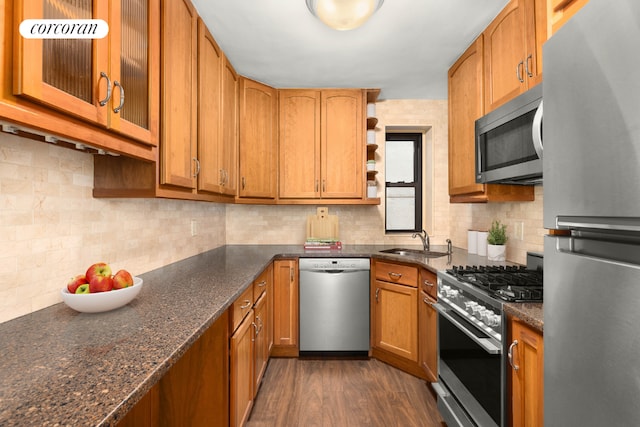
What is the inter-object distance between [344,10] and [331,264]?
1841 mm

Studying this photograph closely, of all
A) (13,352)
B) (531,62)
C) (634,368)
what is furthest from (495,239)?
(13,352)

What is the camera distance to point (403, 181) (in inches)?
139

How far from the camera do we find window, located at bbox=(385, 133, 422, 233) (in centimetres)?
351

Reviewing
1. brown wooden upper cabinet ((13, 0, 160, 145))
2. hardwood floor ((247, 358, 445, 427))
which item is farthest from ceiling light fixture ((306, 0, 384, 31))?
hardwood floor ((247, 358, 445, 427))

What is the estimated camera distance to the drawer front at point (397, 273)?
2.42m

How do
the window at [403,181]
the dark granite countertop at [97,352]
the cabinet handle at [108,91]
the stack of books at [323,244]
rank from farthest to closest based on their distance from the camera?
the window at [403,181]
the stack of books at [323,244]
the cabinet handle at [108,91]
the dark granite countertop at [97,352]

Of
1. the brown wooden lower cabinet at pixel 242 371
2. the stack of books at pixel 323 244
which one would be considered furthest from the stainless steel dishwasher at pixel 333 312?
the brown wooden lower cabinet at pixel 242 371

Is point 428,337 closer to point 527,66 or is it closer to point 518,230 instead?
point 518,230

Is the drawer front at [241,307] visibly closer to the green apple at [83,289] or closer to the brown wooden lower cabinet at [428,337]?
the green apple at [83,289]

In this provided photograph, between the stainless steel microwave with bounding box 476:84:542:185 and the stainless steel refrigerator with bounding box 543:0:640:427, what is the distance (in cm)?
59

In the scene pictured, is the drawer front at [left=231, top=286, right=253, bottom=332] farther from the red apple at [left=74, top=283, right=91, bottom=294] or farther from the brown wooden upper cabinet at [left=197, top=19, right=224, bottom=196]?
the brown wooden upper cabinet at [left=197, top=19, right=224, bottom=196]

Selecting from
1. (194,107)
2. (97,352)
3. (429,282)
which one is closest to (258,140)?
(194,107)

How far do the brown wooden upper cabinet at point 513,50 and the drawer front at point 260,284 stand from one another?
1.88 m

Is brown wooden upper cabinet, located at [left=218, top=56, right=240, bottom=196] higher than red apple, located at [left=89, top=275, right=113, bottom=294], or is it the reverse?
brown wooden upper cabinet, located at [left=218, top=56, right=240, bottom=196]
